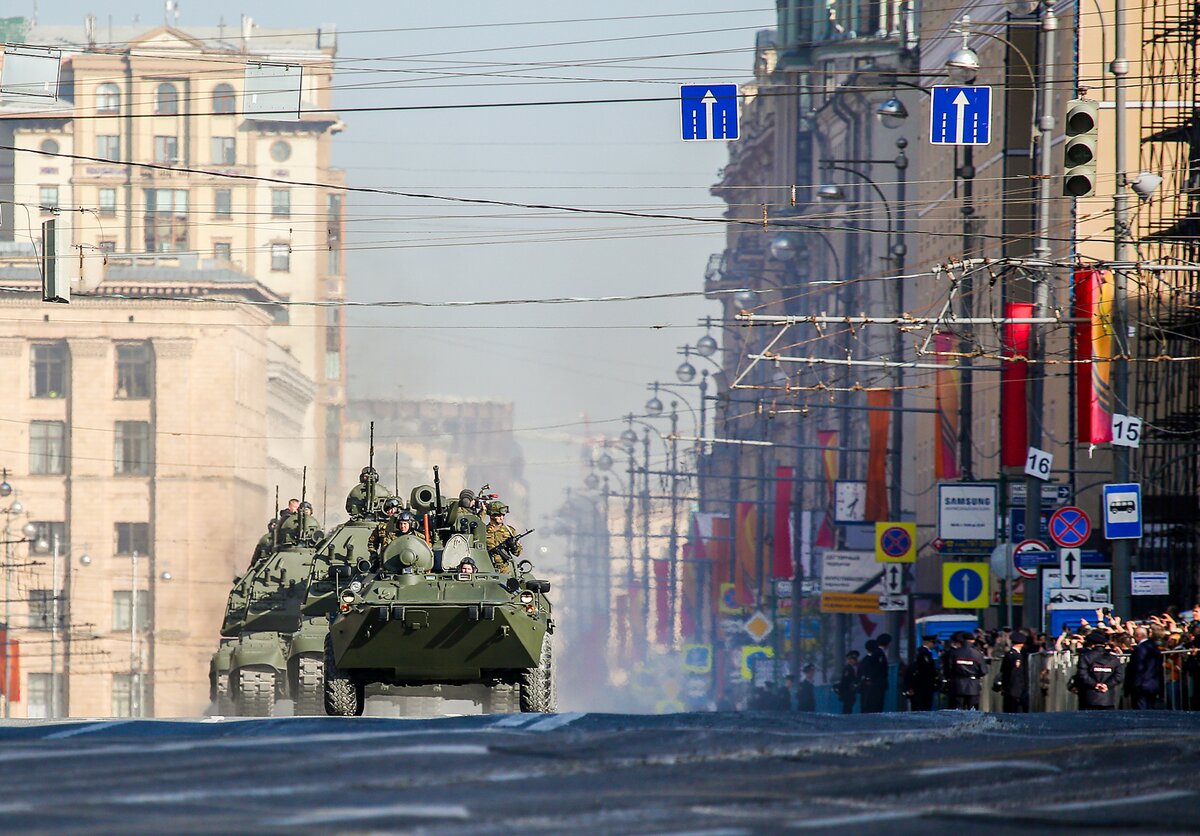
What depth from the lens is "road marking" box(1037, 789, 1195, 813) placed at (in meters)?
14.4

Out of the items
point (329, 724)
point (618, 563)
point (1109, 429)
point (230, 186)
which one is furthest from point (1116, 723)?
point (618, 563)

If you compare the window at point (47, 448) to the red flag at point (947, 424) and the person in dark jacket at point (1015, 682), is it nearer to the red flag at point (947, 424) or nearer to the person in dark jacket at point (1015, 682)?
the red flag at point (947, 424)

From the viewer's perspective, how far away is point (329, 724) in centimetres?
1953

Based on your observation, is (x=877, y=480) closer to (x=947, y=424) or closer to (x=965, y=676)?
(x=947, y=424)

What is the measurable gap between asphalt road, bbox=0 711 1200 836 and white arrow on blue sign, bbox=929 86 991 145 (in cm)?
1260

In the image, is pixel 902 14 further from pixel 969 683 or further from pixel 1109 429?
pixel 969 683

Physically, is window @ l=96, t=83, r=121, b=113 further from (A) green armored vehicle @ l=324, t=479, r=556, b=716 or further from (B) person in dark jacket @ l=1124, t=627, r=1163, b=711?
(B) person in dark jacket @ l=1124, t=627, r=1163, b=711

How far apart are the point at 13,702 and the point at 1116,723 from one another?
78.6 metres

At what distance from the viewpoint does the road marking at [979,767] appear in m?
16.2

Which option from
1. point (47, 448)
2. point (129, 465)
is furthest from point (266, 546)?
point (47, 448)

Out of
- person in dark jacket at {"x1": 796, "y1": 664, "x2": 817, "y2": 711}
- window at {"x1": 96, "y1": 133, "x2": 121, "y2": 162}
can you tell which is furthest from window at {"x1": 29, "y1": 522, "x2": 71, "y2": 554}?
person in dark jacket at {"x1": 796, "y1": 664, "x2": 817, "y2": 711}

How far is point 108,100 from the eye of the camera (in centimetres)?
12556

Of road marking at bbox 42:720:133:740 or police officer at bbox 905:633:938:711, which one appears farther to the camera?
police officer at bbox 905:633:938:711

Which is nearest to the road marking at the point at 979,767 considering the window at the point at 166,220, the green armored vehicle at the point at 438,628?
the green armored vehicle at the point at 438,628
